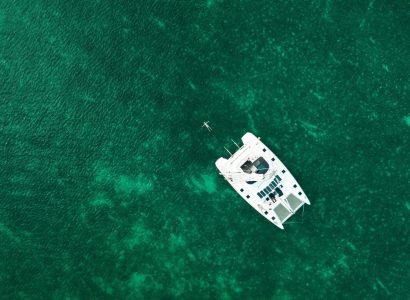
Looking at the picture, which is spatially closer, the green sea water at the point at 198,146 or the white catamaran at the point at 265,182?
the white catamaran at the point at 265,182

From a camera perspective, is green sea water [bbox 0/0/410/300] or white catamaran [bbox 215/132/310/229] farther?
green sea water [bbox 0/0/410/300]

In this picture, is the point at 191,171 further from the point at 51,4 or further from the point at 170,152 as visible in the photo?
the point at 51,4

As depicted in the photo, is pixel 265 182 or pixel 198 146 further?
pixel 198 146

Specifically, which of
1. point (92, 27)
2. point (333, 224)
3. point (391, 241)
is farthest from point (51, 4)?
point (391, 241)

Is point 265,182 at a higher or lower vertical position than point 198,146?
higher
